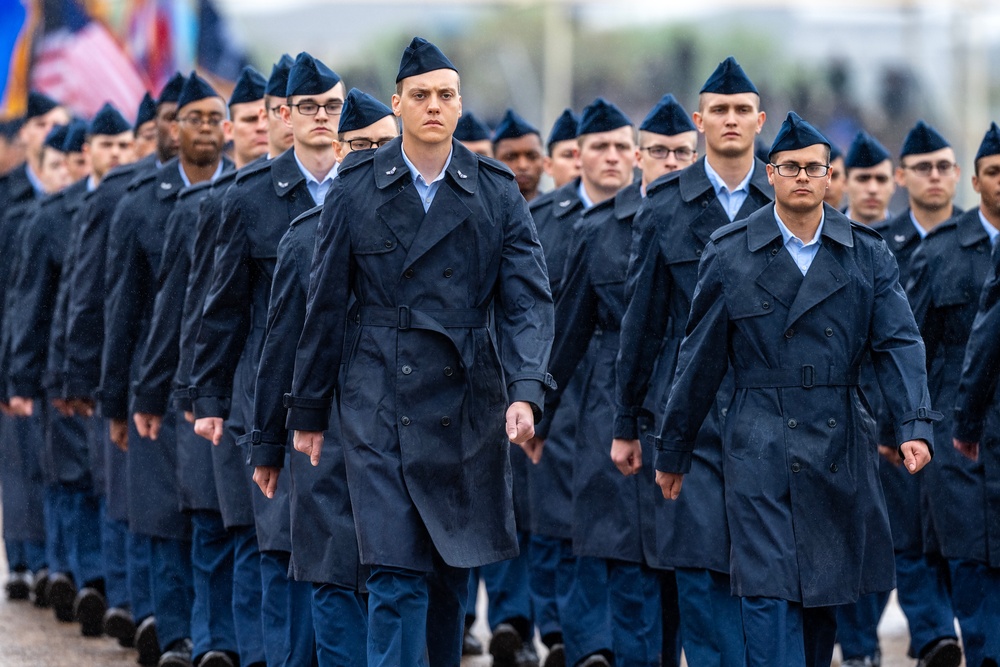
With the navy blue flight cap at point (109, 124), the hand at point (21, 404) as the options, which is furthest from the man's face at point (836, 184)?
the hand at point (21, 404)

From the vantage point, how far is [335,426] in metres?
7.81

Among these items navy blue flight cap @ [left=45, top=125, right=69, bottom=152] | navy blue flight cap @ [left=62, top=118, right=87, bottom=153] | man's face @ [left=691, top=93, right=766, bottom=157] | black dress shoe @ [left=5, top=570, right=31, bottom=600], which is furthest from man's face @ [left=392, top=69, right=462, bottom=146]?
navy blue flight cap @ [left=45, top=125, right=69, bottom=152]

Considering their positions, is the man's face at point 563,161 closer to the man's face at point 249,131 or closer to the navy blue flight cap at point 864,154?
the navy blue flight cap at point 864,154

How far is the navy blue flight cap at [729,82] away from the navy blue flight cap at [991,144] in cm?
159

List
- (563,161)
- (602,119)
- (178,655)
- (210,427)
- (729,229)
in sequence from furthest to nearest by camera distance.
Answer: (563,161), (602,119), (178,655), (210,427), (729,229)

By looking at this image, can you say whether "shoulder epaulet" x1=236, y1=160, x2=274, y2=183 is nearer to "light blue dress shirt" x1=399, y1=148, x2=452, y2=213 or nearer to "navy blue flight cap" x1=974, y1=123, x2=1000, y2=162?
"light blue dress shirt" x1=399, y1=148, x2=452, y2=213

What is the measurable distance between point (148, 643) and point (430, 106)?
3.67m

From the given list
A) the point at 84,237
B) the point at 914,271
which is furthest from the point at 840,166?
the point at 84,237

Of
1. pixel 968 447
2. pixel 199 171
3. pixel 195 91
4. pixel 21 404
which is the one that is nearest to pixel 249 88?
pixel 195 91

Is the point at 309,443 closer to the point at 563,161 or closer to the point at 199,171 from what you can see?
the point at 199,171

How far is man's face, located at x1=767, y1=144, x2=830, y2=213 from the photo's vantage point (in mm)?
7879

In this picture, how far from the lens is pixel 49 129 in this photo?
15.2 m

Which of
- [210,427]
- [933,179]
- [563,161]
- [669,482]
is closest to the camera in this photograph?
[669,482]

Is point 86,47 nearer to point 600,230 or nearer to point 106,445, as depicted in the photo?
point 106,445
